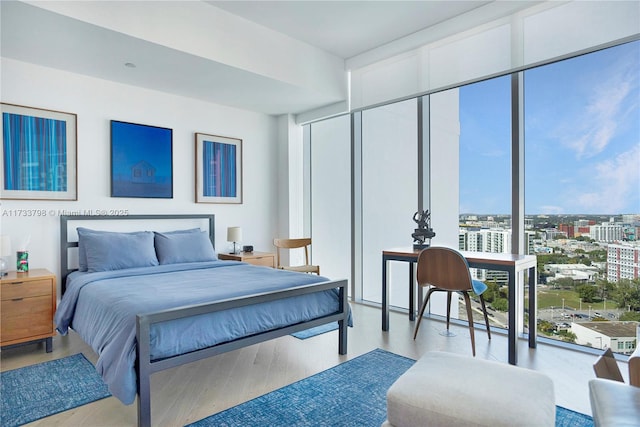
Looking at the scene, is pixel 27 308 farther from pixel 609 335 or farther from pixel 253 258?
pixel 609 335

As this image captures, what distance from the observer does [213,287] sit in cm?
280

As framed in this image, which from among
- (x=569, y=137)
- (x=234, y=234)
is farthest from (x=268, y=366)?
(x=569, y=137)

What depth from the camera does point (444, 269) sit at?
3137mm

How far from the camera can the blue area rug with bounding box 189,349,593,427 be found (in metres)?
2.07

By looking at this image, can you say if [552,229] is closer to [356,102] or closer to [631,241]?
[631,241]

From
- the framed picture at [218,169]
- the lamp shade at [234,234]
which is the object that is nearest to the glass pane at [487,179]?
the lamp shade at [234,234]

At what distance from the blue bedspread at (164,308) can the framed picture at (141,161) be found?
1.08 m

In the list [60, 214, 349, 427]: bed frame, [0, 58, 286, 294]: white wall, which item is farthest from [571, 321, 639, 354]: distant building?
[0, 58, 286, 294]: white wall

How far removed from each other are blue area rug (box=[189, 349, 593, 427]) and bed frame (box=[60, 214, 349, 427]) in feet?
1.07

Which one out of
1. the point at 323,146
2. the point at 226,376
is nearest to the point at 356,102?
the point at 323,146

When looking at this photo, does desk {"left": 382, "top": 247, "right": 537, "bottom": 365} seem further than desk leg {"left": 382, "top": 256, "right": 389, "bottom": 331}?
No

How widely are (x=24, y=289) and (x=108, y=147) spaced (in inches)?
66.1

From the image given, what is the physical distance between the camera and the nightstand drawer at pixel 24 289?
9.65 feet

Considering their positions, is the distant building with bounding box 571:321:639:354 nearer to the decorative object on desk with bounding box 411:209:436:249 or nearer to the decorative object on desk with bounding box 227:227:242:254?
the decorative object on desk with bounding box 411:209:436:249
